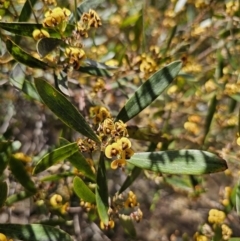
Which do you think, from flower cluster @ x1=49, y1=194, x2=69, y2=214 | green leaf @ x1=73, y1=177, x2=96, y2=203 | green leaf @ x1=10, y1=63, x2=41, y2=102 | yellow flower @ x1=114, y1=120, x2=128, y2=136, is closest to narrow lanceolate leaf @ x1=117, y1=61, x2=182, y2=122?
yellow flower @ x1=114, y1=120, x2=128, y2=136

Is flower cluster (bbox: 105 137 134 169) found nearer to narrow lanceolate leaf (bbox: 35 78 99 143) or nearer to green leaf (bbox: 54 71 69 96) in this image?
narrow lanceolate leaf (bbox: 35 78 99 143)

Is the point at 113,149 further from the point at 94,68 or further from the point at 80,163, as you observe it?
the point at 94,68

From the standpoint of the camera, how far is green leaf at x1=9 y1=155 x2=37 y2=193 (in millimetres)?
1567

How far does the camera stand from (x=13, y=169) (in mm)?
1581

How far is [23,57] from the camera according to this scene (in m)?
1.37

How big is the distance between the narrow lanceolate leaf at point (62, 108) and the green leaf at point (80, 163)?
0.40 ft

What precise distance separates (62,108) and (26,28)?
0.96 feet

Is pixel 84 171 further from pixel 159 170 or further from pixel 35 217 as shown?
pixel 35 217

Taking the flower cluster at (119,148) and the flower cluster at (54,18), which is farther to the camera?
the flower cluster at (54,18)

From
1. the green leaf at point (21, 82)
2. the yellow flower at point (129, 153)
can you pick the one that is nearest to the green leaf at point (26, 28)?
the green leaf at point (21, 82)

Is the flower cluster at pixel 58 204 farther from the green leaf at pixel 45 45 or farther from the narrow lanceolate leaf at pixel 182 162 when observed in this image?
the green leaf at pixel 45 45

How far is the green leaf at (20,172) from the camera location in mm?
1567

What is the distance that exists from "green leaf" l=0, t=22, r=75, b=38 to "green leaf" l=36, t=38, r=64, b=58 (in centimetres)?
12

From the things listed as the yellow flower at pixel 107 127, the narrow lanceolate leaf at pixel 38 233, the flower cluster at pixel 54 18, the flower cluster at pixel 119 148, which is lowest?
the narrow lanceolate leaf at pixel 38 233
